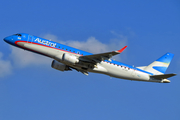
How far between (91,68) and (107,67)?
2.78m

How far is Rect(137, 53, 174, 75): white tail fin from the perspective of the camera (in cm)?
5104

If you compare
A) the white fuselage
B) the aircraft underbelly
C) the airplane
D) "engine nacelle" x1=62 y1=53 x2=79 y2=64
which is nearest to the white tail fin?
the airplane

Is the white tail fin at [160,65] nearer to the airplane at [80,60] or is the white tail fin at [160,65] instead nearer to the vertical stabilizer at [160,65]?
the vertical stabilizer at [160,65]

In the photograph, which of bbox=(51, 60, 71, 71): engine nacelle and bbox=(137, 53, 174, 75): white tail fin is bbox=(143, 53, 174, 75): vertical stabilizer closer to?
bbox=(137, 53, 174, 75): white tail fin

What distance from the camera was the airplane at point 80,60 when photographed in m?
43.4

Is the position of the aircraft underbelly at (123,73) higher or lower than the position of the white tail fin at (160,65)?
lower

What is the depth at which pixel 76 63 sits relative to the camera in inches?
1718

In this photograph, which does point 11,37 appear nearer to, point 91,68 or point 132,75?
point 91,68

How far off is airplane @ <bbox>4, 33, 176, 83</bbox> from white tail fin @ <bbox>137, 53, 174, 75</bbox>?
1.78m

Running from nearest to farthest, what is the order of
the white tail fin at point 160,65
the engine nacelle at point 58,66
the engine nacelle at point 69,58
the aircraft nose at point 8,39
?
the engine nacelle at point 69,58 < the aircraft nose at point 8,39 < the engine nacelle at point 58,66 < the white tail fin at point 160,65

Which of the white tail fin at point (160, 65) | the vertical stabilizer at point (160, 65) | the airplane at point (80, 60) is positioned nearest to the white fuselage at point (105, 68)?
the airplane at point (80, 60)

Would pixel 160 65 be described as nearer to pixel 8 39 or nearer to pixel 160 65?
pixel 160 65

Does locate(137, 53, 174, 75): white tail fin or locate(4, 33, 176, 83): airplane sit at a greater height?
locate(137, 53, 174, 75): white tail fin

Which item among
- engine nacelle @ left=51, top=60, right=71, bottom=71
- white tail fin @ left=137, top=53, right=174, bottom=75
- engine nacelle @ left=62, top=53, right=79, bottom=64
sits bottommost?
engine nacelle @ left=62, top=53, right=79, bottom=64
